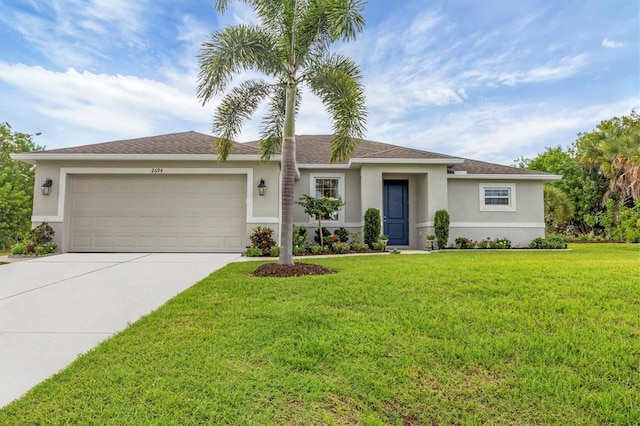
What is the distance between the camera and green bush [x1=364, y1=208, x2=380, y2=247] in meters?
11.7

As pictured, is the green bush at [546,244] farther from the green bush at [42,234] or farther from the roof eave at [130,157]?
the green bush at [42,234]

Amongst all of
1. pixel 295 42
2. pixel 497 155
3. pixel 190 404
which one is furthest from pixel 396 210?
pixel 497 155

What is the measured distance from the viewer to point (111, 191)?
10984mm

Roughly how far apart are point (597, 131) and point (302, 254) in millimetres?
22020

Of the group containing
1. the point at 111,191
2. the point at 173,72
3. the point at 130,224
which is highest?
the point at 173,72

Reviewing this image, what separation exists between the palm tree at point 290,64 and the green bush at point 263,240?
327 centimetres

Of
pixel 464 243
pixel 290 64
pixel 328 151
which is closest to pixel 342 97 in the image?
pixel 290 64

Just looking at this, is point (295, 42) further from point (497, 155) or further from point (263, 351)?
point (497, 155)

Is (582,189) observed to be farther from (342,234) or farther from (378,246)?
(342,234)

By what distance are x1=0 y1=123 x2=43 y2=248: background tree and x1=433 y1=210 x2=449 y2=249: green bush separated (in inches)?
786

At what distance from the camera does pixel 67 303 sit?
4.75 meters

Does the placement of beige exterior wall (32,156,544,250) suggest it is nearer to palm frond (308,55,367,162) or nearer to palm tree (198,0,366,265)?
palm tree (198,0,366,265)

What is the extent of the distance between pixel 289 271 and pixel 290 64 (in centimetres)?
441

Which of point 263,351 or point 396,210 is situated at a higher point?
point 396,210
